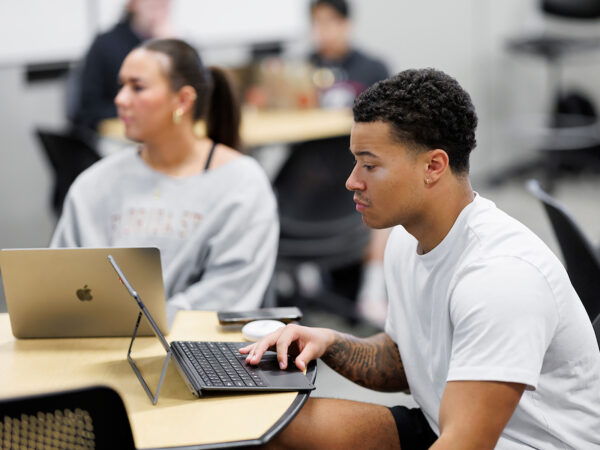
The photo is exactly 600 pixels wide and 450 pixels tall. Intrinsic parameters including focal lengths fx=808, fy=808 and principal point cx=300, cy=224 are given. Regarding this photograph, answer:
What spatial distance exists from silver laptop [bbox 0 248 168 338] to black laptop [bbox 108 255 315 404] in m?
0.04

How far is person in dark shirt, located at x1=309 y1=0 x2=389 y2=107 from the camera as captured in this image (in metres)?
4.48

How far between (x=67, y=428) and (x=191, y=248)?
1112mm

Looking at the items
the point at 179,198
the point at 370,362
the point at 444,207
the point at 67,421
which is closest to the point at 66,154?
the point at 179,198

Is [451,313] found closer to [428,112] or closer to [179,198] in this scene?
[428,112]

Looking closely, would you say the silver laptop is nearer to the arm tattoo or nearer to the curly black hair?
the arm tattoo

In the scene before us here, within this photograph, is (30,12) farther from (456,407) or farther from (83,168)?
(456,407)

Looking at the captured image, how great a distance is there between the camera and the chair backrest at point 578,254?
188 centimetres

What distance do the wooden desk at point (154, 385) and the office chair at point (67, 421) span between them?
6 centimetres

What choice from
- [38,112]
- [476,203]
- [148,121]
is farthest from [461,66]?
[476,203]

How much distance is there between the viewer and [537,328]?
1.25 metres

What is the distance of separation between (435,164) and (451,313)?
0.25 m

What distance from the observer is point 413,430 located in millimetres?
1602

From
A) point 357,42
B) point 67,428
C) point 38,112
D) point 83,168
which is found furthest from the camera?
point 357,42

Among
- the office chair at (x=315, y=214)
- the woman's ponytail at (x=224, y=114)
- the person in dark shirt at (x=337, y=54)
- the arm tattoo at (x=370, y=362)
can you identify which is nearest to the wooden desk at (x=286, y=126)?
the office chair at (x=315, y=214)
